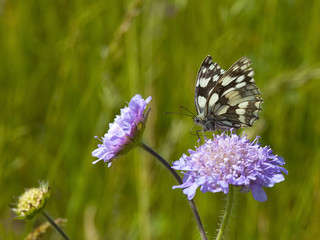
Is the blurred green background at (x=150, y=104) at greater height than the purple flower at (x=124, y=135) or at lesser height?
greater

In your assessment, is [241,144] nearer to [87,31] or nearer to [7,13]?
[87,31]

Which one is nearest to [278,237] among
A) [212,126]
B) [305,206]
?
[305,206]

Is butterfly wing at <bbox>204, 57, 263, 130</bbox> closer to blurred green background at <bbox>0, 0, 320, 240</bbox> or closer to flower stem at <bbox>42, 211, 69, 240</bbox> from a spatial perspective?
blurred green background at <bbox>0, 0, 320, 240</bbox>

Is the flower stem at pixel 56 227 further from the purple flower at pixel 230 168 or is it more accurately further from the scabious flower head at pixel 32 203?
the purple flower at pixel 230 168

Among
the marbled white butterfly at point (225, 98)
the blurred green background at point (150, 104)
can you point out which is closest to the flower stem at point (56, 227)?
the marbled white butterfly at point (225, 98)

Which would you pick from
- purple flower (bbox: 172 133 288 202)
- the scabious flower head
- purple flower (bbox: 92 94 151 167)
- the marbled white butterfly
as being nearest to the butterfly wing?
the marbled white butterfly

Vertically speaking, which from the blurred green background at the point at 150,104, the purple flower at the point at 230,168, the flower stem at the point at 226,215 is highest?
the blurred green background at the point at 150,104
